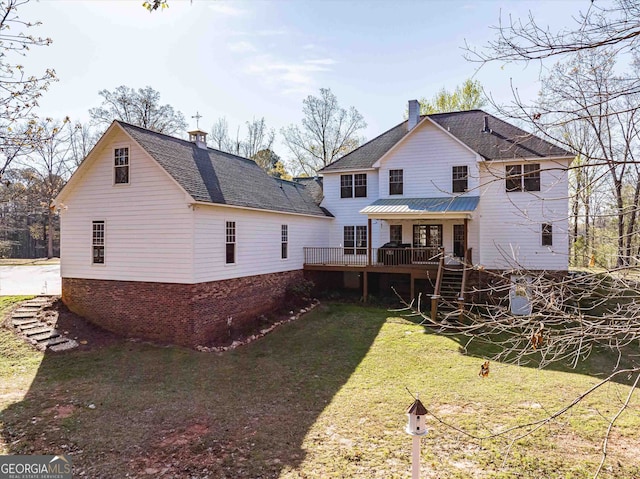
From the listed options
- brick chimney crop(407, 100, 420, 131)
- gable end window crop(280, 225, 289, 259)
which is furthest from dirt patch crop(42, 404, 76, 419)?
brick chimney crop(407, 100, 420, 131)

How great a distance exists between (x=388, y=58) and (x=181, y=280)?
8.91m

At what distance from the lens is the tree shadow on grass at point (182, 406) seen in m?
6.75

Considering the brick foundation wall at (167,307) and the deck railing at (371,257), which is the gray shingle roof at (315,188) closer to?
the deck railing at (371,257)

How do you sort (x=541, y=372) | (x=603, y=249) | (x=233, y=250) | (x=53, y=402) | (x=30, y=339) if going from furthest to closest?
(x=233, y=250) → (x=30, y=339) → (x=541, y=372) → (x=53, y=402) → (x=603, y=249)

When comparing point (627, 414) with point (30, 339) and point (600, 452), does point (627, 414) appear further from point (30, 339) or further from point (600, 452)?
point (30, 339)

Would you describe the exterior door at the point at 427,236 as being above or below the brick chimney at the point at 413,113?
below

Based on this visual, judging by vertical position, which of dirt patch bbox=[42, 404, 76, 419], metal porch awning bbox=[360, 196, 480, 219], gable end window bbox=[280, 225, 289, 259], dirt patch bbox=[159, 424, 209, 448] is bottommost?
dirt patch bbox=[159, 424, 209, 448]

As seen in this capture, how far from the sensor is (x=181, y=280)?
1275cm

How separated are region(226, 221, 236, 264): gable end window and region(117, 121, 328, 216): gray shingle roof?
0.85 m

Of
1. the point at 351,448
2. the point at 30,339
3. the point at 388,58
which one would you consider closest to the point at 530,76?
the point at 388,58

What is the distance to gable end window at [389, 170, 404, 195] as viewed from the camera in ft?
65.8

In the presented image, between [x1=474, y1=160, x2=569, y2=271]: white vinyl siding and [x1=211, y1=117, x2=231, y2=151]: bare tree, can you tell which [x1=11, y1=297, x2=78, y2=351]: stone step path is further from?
[x1=211, y1=117, x2=231, y2=151]: bare tree

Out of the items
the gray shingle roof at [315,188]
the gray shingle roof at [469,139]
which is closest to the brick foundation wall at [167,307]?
the gray shingle roof at [315,188]

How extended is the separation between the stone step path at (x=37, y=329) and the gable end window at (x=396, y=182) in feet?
48.5
